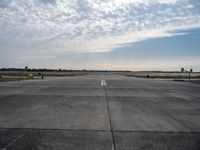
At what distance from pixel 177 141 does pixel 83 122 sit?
3.14m

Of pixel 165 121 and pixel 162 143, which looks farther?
pixel 165 121

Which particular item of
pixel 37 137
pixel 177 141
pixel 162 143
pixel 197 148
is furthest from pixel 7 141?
pixel 197 148

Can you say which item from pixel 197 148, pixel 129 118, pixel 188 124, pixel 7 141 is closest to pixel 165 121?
pixel 188 124

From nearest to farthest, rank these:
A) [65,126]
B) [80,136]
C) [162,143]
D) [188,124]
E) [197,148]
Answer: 1. [197,148]
2. [162,143]
3. [80,136]
4. [65,126]
5. [188,124]

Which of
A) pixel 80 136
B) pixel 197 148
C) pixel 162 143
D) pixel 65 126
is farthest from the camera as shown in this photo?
pixel 65 126

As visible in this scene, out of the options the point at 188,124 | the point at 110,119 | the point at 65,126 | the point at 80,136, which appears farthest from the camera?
the point at 110,119

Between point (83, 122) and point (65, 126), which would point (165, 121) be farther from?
point (65, 126)

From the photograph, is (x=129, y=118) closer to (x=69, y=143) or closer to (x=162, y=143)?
(x=162, y=143)

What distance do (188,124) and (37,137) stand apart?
502 cm

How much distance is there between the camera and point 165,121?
690 centimetres

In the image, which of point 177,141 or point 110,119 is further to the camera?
point 110,119

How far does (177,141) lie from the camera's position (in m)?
4.86

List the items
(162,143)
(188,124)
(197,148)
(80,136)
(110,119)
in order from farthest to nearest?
1. (110,119)
2. (188,124)
3. (80,136)
4. (162,143)
5. (197,148)

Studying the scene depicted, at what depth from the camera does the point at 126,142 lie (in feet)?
15.6
